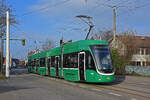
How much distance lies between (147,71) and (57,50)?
1650 centimetres

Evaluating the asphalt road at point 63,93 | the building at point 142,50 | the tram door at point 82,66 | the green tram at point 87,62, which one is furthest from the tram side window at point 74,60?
the building at point 142,50

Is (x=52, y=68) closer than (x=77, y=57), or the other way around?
(x=77, y=57)

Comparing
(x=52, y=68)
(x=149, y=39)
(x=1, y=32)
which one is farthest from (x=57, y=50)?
(x=149, y=39)

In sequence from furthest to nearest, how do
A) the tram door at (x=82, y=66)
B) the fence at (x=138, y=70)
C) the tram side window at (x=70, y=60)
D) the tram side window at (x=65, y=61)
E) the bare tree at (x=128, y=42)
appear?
the bare tree at (x=128, y=42), the fence at (x=138, y=70), the tram side window at (x=65, y=61), the tram side window at (x=70, y=60), the tram door at (x=82, y=66)

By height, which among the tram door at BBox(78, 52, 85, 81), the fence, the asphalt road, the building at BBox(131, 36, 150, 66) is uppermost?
the building at BBox(131, 36, 150, 66)

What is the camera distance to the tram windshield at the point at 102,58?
1605 cm

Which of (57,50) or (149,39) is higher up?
(149,39)

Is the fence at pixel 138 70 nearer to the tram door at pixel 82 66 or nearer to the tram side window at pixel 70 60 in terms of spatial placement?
the tram side window at pixel 70 60

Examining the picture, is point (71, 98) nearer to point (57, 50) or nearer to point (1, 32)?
point (57, 50)

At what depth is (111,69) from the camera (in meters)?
16.3

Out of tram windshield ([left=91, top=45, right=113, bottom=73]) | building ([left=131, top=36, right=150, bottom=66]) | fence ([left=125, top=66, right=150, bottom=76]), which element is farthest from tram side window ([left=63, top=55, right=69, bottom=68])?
building ([left=131, top=36, right=150, bottom=66])

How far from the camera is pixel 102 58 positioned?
16.3 m

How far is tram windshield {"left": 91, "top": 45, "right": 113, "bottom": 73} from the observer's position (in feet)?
52.6

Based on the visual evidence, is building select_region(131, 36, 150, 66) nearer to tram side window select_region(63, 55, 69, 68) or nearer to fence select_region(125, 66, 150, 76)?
fence select_region(125, 66, 150, 76)
